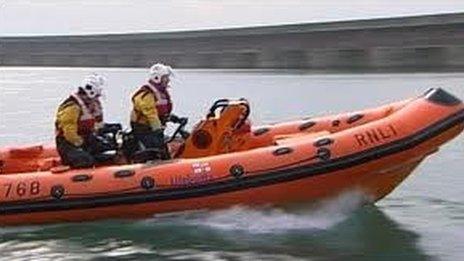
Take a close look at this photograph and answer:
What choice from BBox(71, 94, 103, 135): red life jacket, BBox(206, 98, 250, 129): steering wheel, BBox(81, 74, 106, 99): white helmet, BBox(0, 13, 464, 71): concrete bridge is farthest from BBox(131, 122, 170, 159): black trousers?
BBox(0, 13, 464, 71): concrete bridge

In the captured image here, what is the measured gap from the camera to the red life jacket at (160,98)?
405 inches

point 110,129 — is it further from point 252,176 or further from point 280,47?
point 280,47

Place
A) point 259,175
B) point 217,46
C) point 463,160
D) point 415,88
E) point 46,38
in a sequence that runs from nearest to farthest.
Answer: point 259,175 → point 463,160 → point 415,88 → point 217,46 → point 46,38

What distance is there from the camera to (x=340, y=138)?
982 centimetres

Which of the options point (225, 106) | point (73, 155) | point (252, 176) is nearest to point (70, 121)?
point (73, 155)

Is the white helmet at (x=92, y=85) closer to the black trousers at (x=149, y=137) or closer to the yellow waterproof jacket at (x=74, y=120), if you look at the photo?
the yellow waterproof jacket at (x=74, y=120)

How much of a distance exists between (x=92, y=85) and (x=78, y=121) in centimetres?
42

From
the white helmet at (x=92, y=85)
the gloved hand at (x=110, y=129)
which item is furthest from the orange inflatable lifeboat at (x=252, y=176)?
the white helmet at (x=92, y=85)

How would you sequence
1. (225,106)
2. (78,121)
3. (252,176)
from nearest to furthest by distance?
1. (252,176)
2. (78,121)
3. (225,106)

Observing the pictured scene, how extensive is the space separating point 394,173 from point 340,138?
87 centimetres

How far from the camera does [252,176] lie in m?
9.78

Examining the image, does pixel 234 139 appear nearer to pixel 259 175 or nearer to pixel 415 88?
pixel 259 175

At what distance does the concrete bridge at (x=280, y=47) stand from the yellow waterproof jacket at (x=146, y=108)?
45.5 metres

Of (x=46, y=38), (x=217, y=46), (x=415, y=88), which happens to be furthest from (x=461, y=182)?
(x=46, y=38)
